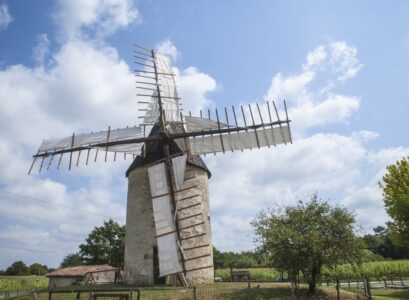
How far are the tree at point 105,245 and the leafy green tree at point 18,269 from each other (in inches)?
1534

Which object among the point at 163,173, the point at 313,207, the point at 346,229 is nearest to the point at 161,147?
the point at 163,173

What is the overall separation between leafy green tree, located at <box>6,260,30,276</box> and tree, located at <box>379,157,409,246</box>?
6972 centimetres

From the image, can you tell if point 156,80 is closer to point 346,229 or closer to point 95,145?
point 95,145

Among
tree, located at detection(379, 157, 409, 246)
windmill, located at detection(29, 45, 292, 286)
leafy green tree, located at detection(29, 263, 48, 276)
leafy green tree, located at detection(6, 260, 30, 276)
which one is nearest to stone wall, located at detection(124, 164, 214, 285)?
windmill, located at detection(29, 45, 292, 286)

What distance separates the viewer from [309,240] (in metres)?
13.0

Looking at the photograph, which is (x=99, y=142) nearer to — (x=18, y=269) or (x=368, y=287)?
(x=368, y=287)

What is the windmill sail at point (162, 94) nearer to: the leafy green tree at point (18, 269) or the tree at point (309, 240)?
→ the tree at point (309, 240)

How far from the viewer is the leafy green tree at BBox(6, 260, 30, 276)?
67162mm

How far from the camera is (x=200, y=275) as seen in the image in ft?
49.6

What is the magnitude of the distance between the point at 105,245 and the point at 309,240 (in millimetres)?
29494

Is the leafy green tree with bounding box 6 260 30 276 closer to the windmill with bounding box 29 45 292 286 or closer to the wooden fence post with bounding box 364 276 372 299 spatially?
the windmill with bounding box 29 45 292 286

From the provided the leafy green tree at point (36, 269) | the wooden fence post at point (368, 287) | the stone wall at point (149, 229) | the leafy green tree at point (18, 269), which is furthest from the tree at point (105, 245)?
the leafy green tree at point (36, 269)

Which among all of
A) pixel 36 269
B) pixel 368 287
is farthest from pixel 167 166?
pixel 36 269

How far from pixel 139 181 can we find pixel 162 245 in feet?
12.9
